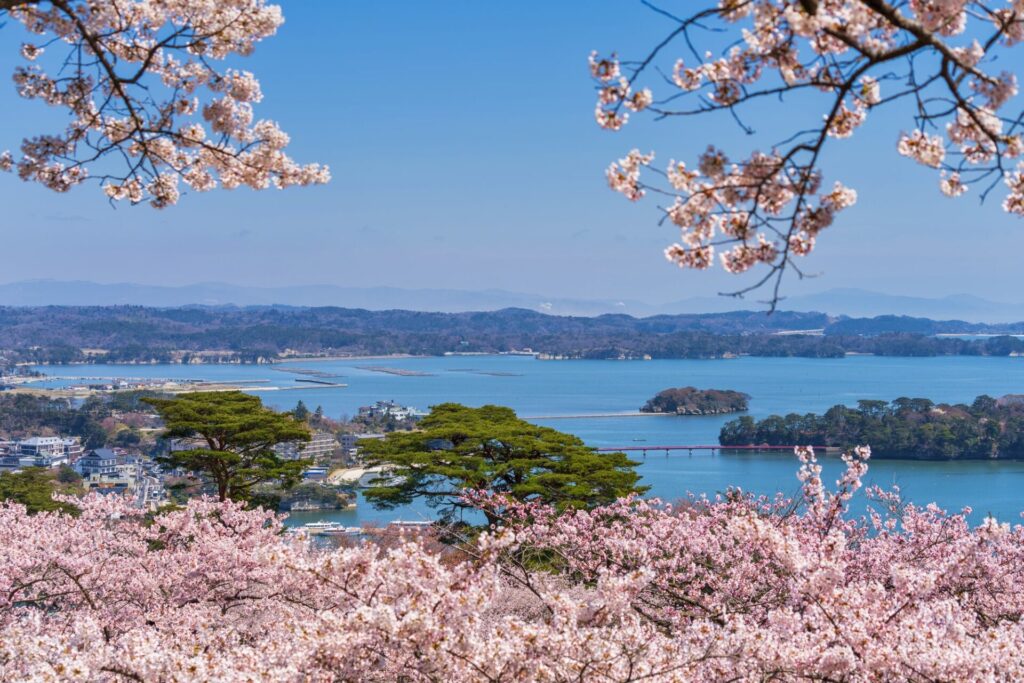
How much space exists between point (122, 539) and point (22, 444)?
102 ft

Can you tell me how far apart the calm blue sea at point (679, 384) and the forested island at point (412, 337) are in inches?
122

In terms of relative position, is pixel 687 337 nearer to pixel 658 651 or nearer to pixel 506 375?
pixel 506 375

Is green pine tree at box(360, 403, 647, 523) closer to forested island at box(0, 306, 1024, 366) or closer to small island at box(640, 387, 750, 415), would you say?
small island at box(640, 387, 750, 415)

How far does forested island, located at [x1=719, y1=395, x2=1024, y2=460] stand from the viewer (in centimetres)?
3422

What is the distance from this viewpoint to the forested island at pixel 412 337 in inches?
4060

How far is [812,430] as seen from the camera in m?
37.2

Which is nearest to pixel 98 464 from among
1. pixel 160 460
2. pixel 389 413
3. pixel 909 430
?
pixel 389 413

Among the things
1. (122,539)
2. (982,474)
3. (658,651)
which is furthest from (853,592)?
(982,474)

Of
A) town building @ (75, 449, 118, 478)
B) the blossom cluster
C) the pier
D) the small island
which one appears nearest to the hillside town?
town building @ (75, 449, 118, 478)

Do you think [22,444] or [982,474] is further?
[22,444]

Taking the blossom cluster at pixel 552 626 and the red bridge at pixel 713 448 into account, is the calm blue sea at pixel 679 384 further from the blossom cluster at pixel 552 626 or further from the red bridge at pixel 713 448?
the blossom cluster at pixel 552 626

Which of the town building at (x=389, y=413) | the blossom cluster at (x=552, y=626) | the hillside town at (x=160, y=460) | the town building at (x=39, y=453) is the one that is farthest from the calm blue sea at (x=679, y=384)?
the town building at (x=39, y=453)

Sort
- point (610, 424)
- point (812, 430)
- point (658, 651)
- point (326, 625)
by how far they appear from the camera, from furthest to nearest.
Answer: point (610, 424)
point (812, 430)
point (658, 651)
point (326, 625)

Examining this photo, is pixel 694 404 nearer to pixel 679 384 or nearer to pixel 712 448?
pixel 679 384
